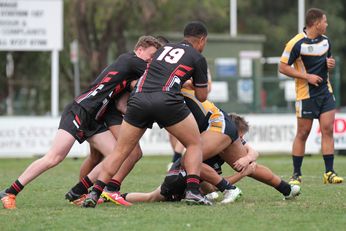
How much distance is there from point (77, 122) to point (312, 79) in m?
3.92

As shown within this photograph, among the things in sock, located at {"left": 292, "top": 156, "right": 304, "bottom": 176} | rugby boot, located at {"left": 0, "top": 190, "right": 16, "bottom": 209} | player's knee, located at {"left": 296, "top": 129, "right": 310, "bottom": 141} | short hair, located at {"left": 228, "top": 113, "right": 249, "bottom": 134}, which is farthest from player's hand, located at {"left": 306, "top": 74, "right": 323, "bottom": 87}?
rugby boot, located at {"left": 0, "top": 190, "right": 16, "bottom": 209}

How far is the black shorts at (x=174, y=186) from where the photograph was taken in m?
9.21

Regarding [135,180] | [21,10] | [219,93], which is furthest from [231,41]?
[135,180]

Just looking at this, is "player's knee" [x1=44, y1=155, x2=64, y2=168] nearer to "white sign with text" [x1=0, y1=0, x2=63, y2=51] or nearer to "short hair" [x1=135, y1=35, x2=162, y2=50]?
"short hair" [x1=135, y1=35, x2=162, y2=50]

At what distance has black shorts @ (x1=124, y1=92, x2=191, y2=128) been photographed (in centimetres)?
859

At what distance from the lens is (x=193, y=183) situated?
8.78m

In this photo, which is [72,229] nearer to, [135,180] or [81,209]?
[81,209]

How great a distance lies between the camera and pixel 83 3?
31359 mm

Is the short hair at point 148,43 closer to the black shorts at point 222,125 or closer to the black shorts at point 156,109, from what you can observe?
the black shorts at point 156,109

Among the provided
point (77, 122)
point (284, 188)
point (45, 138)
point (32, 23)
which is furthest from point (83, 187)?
point (32, 23)

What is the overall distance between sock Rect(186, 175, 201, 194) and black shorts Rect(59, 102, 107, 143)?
123 centimetres

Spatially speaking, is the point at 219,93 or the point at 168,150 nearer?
the point at 168,150

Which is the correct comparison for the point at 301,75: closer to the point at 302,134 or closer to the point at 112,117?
the point at 302,134

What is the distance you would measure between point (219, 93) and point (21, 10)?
5.25 m
